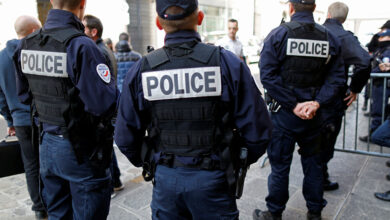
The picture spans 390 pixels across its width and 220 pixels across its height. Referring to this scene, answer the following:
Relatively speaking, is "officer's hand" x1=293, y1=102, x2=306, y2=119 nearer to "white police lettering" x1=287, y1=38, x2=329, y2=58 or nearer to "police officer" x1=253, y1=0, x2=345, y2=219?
"police officer" x1=253, y1=0, x2=345, y2=219

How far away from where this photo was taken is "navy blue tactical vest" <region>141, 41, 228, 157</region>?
168cm

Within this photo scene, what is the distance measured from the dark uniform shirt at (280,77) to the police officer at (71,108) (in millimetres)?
1320

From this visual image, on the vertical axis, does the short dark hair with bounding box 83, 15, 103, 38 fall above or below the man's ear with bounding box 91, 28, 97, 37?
above

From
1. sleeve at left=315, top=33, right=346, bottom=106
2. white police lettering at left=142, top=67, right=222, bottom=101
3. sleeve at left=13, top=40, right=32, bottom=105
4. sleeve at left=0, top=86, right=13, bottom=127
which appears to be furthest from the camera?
sleeve at left=0, top=86, right=13, bottom=127

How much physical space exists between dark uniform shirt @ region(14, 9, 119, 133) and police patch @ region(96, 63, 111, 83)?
0.02 m

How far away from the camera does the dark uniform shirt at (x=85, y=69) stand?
208 cm

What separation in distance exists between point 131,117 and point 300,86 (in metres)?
1.59

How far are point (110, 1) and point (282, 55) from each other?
371 inches

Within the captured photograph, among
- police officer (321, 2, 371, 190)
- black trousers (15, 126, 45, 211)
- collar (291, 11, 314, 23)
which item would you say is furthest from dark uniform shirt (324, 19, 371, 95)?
black trousers (15, 126, 45, 211)

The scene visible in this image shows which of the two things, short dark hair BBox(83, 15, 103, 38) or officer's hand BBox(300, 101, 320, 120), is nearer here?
officer's hand BBox(300, 101, 320, 120)

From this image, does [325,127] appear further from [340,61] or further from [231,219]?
[231,219]

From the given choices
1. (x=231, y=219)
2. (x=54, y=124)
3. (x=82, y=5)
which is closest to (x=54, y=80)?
(x=54, y=124)

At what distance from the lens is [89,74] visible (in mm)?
2092

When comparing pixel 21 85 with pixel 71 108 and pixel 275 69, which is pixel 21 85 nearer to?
pixel 71 108
